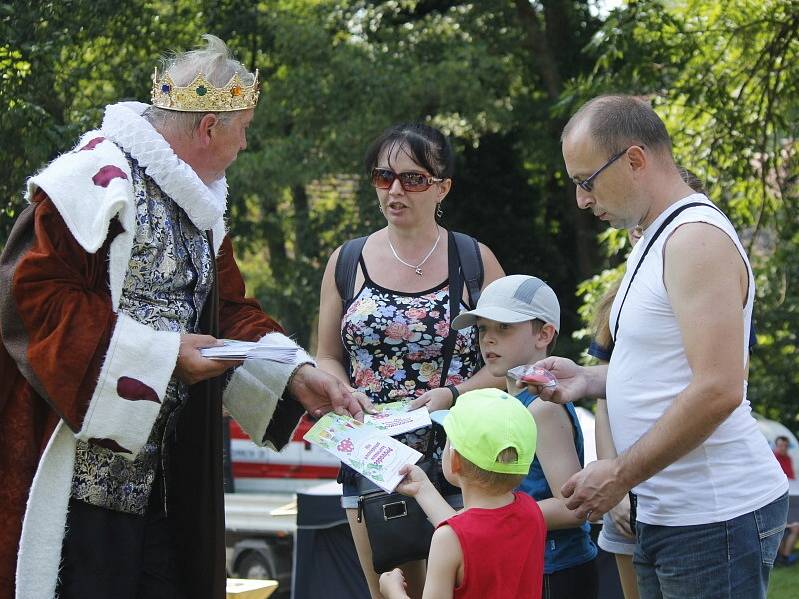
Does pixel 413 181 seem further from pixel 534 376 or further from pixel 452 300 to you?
pixel 534 376

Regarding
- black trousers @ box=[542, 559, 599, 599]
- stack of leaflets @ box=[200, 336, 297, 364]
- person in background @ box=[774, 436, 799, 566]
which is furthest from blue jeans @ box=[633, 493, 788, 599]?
person in background @ box=[774, 436, 799, 566]

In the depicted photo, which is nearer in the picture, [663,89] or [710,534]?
[710,534]

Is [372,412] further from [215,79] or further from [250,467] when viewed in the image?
[250,467]

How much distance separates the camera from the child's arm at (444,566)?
2.49m

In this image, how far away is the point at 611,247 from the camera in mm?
7613

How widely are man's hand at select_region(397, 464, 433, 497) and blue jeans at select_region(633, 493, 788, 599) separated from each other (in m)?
0.62

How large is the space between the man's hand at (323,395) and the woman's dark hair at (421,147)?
34.4 inches

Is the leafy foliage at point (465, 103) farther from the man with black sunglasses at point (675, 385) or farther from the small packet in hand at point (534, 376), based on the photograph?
the man with black sunglasses at point (675, 385)

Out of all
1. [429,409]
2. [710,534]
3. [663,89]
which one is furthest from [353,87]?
[710,534]

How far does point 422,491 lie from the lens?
9.12 feet

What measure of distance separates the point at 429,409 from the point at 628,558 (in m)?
0.82

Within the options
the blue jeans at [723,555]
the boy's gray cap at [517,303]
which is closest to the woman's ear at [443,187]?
the boy's gray cap at [517,303]

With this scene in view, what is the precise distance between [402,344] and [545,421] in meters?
0.63

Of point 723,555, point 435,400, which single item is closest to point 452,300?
point 435,400
